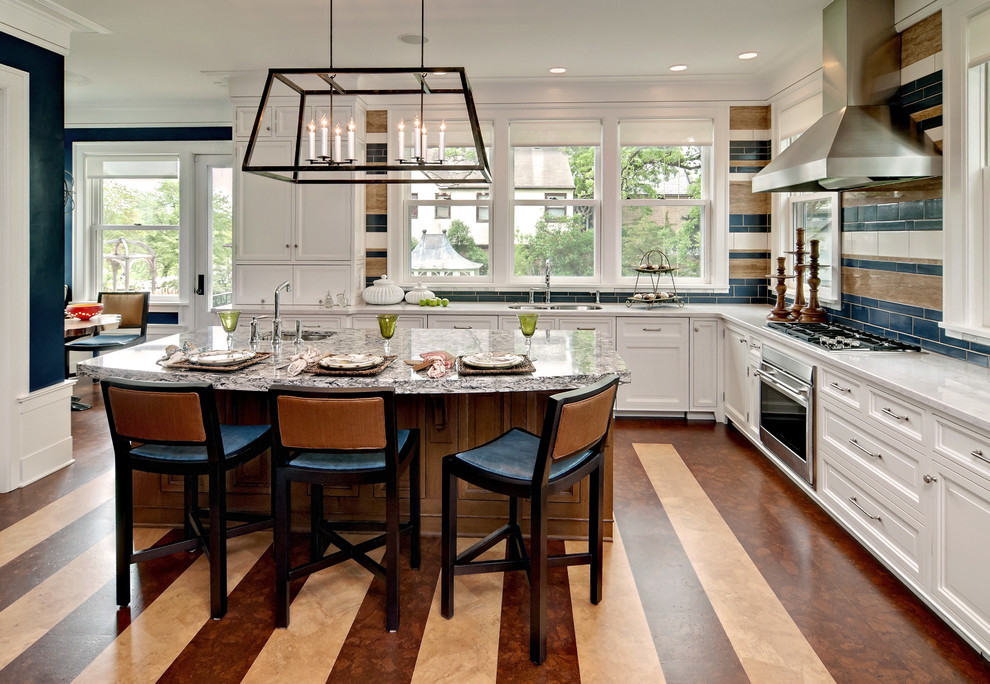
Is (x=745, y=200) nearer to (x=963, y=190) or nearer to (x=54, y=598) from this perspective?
(x=963, y=190)

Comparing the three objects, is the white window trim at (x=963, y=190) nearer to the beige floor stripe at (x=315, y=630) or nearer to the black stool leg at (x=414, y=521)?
the black stool leg at (x=414, y=521)

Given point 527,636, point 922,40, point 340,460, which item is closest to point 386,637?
point 527,636

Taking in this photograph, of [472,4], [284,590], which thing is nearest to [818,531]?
[284,590]

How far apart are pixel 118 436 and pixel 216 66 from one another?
12.8 feet

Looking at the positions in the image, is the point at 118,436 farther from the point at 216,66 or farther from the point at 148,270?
the point at 148,270

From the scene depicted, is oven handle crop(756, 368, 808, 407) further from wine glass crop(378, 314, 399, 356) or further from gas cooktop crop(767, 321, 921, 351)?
wine glass crop(378, 314, 399, 356)

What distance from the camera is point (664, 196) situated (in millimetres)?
5977

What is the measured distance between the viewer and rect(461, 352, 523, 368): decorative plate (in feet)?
8.77

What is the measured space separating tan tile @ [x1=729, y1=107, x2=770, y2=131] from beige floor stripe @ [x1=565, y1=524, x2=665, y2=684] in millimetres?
4193

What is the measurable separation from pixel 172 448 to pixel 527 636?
148 cm

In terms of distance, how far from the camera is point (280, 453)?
237 centimetres

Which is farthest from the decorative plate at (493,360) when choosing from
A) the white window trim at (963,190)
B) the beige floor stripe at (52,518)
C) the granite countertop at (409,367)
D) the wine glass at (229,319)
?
the beige floor stripe at (52,518)

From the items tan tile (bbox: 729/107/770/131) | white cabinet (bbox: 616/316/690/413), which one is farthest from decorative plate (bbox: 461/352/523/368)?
tan tile (bbox: 729/107/770/131)

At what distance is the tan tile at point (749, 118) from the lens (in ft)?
18.8
